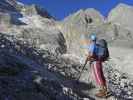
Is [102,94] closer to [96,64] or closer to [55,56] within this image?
[96,64]

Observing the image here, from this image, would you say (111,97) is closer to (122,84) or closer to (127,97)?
(127,97)

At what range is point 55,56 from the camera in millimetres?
28594

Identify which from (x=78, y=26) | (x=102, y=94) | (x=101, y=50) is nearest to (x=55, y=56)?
(x=102, y=94)

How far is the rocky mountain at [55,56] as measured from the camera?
16672 mm

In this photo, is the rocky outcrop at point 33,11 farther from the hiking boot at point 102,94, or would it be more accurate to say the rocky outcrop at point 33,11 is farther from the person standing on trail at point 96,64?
the hiking boot at point 102,94

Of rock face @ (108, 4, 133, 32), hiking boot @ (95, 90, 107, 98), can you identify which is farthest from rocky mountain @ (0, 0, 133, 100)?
hiking boot @ (95, 90, 107, 98)

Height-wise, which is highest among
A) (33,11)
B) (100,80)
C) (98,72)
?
(33,11)

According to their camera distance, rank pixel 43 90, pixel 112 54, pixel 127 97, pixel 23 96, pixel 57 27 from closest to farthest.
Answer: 1. pixel 23 96
2. pixel 43 90
3. pixel 127 97
4. pixel 112 54
5. pixel 57 27

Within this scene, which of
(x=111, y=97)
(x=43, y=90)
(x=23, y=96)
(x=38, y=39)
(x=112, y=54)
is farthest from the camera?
(x=112, y=54)

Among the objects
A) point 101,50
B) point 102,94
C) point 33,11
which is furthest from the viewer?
point 33,11

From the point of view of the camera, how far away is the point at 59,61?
2695 cm

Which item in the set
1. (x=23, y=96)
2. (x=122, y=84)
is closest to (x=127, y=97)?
(x=122, y=84)

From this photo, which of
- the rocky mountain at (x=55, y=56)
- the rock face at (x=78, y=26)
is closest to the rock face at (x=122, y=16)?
the rocky mountain at (x=55, y=56)

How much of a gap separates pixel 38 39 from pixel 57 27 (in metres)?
8.96
